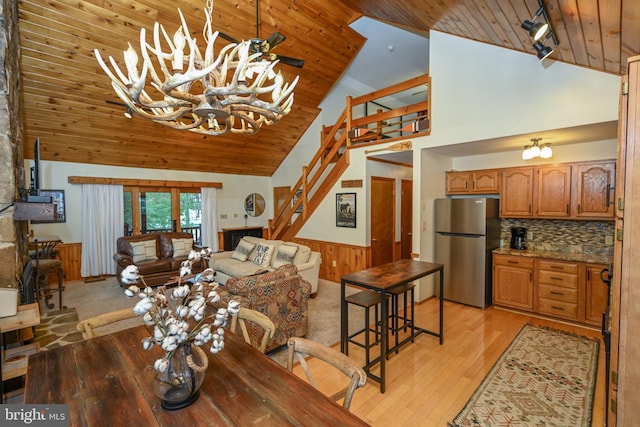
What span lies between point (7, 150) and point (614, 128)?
6019mm

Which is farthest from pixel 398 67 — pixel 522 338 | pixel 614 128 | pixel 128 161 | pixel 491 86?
pixel 128 161

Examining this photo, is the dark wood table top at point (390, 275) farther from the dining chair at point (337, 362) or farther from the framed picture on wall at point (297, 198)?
the framed picture on wall at point (297, 198)

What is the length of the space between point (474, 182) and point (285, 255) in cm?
332

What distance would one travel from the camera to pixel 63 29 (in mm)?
3678

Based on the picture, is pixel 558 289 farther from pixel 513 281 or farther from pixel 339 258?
pixel 339 258

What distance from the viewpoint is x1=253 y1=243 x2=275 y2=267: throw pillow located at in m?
5.03

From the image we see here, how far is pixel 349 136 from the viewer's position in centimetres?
559

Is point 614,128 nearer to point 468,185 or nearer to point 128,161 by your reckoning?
point 468,185

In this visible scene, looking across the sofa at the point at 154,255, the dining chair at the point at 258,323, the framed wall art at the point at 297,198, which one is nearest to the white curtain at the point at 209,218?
the sofa at the point at 154,255

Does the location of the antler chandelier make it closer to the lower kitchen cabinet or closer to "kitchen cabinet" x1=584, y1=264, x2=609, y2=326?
the lower kitchen cabinet

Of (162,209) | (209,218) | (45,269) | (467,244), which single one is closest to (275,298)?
(467,244)

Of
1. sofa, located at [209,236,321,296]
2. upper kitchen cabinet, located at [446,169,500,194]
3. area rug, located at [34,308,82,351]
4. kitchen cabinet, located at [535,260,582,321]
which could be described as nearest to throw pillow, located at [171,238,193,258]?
sofa, located at [209,236,321,296]

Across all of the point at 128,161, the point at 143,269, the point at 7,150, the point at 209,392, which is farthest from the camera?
the point at 128,161

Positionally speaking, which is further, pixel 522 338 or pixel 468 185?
pixel 468 185
